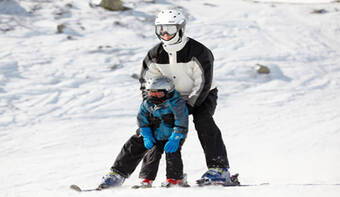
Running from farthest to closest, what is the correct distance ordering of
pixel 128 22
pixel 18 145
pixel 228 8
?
pixel 228 8 < pixel 128 22 < pixel 18 145

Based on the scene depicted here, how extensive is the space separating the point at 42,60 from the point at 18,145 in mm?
4690

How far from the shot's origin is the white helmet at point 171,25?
3.97 meters

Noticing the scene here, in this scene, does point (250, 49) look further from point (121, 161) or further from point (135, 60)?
point (121, 161)

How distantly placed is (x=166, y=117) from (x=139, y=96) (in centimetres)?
614

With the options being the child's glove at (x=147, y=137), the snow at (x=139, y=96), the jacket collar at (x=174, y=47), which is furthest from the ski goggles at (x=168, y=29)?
the snow at (x=139, y=96)

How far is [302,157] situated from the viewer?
6230 mm

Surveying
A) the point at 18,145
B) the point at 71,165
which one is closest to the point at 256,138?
the point at 71,165

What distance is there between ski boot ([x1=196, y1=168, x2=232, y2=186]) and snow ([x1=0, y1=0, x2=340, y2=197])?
529 millimetres

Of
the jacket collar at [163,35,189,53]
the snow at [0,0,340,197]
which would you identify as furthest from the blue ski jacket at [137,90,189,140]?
the snow at [0,0,340,197]

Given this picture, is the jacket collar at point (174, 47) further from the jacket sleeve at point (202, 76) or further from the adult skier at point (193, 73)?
the jacket sleeve at point (202, 76)

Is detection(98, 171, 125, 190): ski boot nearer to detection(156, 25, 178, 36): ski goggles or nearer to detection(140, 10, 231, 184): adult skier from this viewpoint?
detection(140, 10, 231, 184): adult skier

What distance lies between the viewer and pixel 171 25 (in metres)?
3.96

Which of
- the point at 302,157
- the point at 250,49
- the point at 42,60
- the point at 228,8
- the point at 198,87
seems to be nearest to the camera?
the point at 198,87

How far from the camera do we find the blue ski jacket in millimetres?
3926
